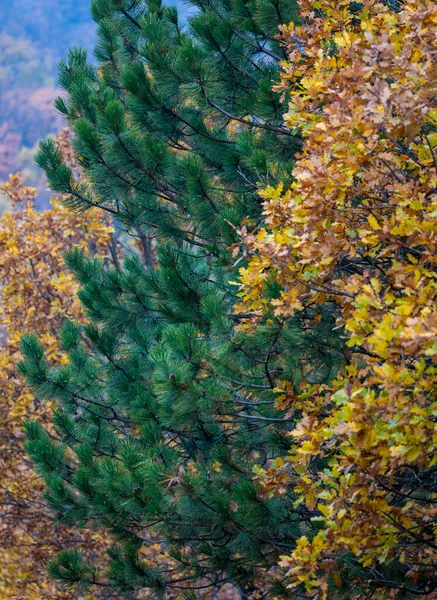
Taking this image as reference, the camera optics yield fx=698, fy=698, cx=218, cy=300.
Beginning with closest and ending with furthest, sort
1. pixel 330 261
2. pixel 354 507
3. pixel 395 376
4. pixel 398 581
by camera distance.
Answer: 1. pixel 395 376
2. pixel 354 507
3. pixel 330 261
4. pixel 398 581

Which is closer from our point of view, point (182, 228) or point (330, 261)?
point (330, 261)

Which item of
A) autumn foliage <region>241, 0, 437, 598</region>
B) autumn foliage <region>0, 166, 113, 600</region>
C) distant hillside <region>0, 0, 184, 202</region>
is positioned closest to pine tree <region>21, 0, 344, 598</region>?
autumn foliage <region>241, 0, 437, 598</region>

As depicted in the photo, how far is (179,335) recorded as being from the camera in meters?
4.07

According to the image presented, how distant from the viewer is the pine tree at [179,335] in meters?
4.39

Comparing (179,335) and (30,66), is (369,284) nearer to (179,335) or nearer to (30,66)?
(179,335)

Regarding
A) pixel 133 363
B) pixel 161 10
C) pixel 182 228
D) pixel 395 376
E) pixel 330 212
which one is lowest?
pixel 395 376

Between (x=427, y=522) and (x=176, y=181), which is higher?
(x=176, y=181)

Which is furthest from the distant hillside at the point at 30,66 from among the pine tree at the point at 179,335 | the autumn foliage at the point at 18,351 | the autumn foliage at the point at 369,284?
the autumn foliage at the point at 369,284

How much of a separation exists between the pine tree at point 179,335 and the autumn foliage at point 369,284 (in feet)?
1.79

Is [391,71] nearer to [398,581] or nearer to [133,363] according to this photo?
[398,581]

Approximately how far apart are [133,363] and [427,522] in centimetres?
300

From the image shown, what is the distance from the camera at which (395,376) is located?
2.61 meters

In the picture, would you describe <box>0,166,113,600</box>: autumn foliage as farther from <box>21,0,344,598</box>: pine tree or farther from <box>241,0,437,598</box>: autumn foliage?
<box>241,0,437,598</box>: autumn foliage

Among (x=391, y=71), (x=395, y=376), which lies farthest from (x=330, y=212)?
(x=395, y=376)
